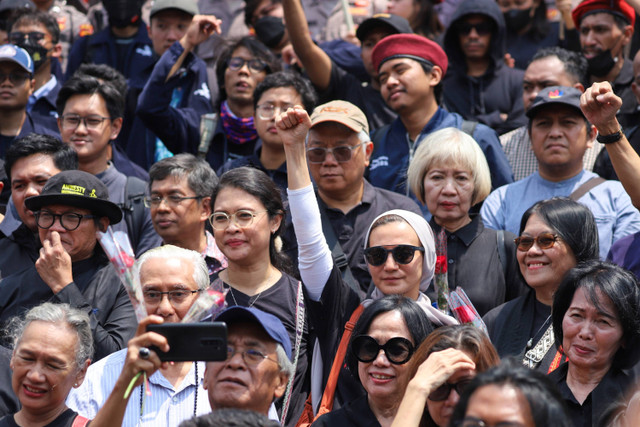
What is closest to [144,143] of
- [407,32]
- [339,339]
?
[407,32]

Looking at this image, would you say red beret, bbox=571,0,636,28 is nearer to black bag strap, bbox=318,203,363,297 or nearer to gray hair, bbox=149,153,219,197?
black bag strap, bbox=318,203,363,297

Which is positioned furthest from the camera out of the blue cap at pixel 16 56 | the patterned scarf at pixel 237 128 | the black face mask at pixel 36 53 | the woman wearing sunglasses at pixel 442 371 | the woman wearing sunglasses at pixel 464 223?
the black face mask at pixel 36 53

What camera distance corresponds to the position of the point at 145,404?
4883mm

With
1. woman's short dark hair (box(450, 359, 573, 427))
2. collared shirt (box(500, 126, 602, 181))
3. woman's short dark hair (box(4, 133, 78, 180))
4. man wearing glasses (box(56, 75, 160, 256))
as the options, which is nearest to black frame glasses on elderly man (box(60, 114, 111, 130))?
man wearing glasses (box(56, 75, 160, 256))

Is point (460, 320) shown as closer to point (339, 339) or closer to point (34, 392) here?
point (339, 339)

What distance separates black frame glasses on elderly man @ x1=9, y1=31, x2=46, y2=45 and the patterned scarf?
7.26 feet

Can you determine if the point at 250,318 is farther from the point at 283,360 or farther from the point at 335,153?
the point at 335,153

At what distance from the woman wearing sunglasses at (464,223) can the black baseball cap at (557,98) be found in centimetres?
63

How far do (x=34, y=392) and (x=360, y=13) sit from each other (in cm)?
672

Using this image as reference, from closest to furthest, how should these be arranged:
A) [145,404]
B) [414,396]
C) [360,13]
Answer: [414,396]
[145,404]
[360,13]

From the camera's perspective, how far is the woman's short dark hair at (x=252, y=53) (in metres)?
8.15

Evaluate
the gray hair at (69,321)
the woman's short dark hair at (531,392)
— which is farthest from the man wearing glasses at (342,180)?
the woman's short dark hair at (531,392)

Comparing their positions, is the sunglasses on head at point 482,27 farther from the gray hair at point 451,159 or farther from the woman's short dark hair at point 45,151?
the woman's short dark hair at point 45,151

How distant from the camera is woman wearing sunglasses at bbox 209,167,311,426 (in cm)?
536
